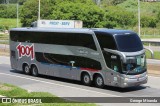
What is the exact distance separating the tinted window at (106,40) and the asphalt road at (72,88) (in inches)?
93.0

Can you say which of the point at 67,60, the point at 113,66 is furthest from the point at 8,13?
the point at 113,66

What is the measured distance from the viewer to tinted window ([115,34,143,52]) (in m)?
19.9

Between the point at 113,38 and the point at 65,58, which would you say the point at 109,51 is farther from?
the point at 65,58

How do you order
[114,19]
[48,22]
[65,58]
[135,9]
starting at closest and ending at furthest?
[65,58] < [48,22] < [114,19] < [135,9]

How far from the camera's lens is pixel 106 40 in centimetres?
2039

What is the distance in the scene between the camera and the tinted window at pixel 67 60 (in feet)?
69.8

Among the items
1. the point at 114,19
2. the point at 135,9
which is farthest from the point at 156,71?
the point at 135,9

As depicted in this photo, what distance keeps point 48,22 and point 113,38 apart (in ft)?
38.4

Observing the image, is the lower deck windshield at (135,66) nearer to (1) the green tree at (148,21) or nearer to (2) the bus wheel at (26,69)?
(2) the bus wheel at (26,69)

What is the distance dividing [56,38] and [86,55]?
3.26 m

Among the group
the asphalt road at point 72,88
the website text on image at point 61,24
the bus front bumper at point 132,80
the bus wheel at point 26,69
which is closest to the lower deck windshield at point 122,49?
the bus front bumper at point 132,80

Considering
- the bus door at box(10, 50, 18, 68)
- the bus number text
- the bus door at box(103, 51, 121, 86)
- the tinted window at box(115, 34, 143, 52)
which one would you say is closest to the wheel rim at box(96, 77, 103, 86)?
the bus door at box(103, 51, 121, 86)

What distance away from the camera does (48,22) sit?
30750 mm

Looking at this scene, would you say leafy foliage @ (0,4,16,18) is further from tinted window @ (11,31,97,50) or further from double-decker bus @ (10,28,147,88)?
double-decker bus @ (10,28,147,88)
